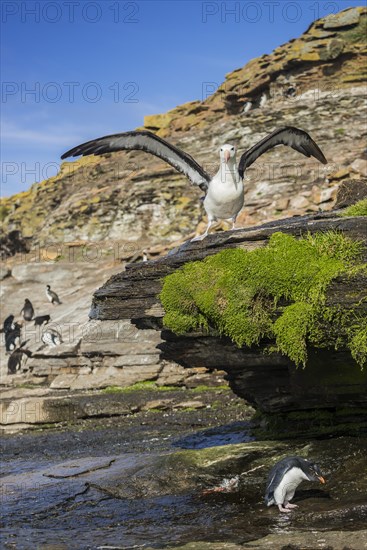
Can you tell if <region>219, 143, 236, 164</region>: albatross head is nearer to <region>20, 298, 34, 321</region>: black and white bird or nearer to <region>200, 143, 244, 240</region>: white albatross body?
<region>200, 143, 244, 240</region>: white albatross body

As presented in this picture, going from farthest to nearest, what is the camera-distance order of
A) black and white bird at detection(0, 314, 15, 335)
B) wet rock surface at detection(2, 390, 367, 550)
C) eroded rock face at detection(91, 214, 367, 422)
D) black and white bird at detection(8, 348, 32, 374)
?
black and white bird at detection(0, 314, 15, 335), black and white bird at detection(8, 348, 32, 374), eroded rock face at detection(91, 214, 367, 422), wet rock surface at detection(2, 390, 367, 550)

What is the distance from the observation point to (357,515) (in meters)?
9.49

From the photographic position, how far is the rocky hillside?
3828 cm

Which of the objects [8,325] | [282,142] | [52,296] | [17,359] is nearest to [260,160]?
[52,296]

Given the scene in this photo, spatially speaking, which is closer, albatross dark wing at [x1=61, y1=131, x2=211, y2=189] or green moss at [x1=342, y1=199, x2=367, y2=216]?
green moss at [x1=342, y1=199, x2=367, y2=216]

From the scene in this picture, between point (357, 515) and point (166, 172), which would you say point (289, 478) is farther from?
Answer: point (166, 172)

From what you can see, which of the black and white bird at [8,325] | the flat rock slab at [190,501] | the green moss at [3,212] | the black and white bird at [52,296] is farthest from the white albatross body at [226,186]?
the green moss at [3,212]

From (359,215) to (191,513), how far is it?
519 centimetres

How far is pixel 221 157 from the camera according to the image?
13.4 meters

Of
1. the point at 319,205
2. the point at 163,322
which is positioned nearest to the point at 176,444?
the point at 163,322

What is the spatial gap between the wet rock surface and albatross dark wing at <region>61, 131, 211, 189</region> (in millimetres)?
5163

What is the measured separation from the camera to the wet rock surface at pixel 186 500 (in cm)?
916

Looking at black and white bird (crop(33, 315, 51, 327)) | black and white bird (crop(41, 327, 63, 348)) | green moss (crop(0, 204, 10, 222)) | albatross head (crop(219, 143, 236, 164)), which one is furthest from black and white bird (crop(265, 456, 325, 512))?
green moss (crop(0, 204, 10, 222))

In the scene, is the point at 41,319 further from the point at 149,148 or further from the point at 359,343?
the point at 359,343
